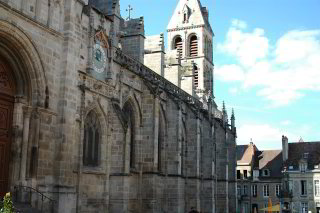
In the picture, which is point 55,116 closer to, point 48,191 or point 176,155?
point 48,191

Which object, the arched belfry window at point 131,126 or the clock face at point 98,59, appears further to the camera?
the arched belfry window at point 131,126

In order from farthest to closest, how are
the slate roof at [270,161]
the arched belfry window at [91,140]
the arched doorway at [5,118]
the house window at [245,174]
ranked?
the house window at [245,174] < the slate roof at [270,161] < the arched belfry window at [91,140] < the arched doorway at [5,118]

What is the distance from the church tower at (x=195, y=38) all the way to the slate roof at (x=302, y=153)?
1268cm

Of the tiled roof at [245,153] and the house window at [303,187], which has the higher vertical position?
the tiled roof at [245,153]

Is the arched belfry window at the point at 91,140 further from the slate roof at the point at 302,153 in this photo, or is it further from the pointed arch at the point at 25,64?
the slate roof at the point at 302,153

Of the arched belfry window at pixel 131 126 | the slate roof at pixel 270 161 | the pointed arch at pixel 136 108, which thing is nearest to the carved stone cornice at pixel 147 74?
the pointed arch at pixel 136 108

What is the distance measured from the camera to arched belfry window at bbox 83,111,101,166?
19641 millimetres

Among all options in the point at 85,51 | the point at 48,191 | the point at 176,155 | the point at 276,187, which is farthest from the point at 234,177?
the point at 48,191

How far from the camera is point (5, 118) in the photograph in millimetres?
14523

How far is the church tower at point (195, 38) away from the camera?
179 feet

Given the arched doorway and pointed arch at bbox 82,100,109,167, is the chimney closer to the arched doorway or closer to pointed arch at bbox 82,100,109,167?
pointed arch at bbox 82,100,109,167

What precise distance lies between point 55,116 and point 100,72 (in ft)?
16.0

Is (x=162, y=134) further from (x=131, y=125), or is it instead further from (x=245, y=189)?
(x=245, y=189)

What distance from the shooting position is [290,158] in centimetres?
5484
